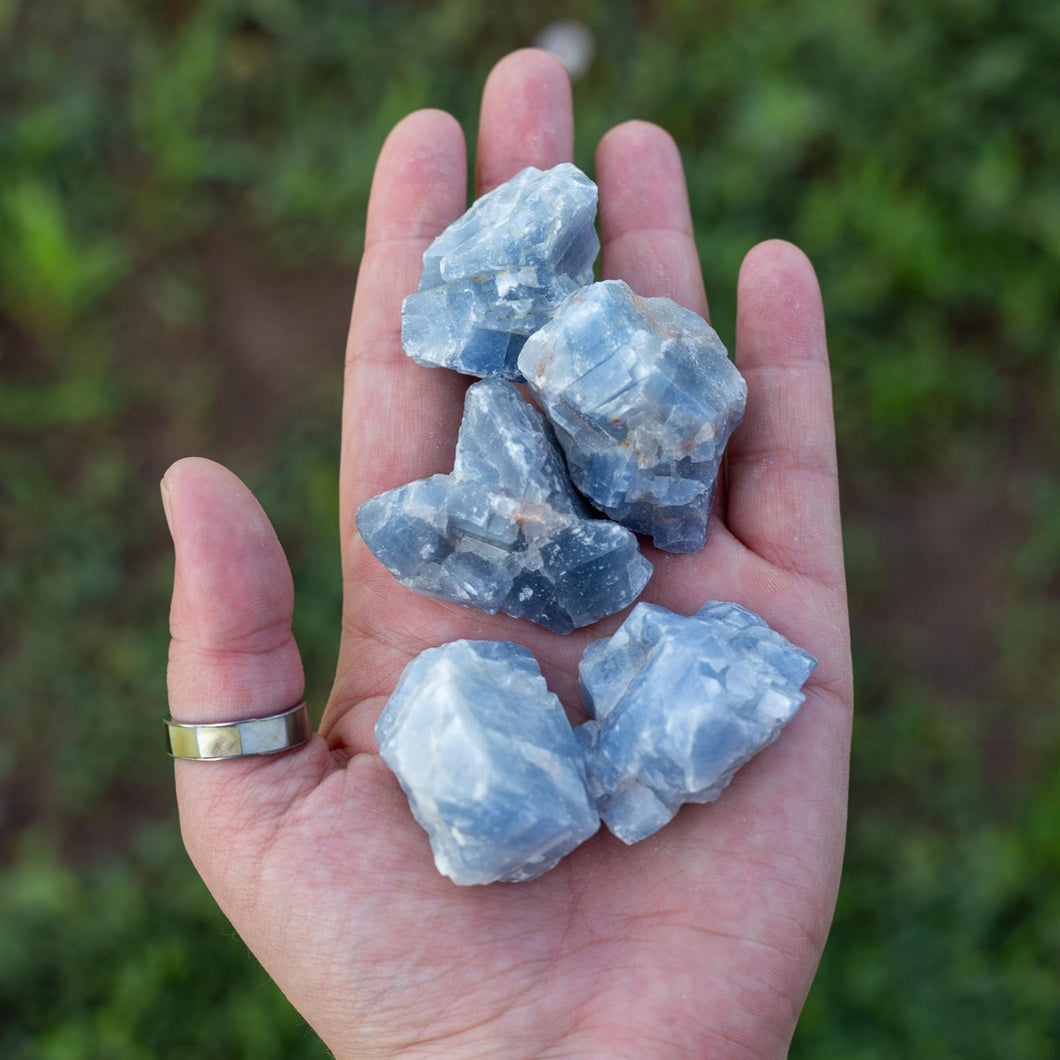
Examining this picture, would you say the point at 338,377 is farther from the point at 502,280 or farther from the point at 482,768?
the point at 482,768

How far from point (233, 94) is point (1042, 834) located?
128 inches

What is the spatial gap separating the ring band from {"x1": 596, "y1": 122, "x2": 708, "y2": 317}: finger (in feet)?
4.28

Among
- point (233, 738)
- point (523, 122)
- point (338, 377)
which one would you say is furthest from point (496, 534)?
point (338, 377)

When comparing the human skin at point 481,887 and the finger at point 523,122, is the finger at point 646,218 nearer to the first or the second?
the finger at point 523,122

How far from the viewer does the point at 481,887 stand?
6.27 feet

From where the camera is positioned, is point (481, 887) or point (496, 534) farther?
point (496, 534)

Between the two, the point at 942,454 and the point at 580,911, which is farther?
the point at 942,454

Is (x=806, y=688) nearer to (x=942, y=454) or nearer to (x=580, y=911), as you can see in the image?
(x=580, y=911)

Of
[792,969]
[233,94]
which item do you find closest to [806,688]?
[792,969]

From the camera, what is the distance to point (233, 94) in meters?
3.58

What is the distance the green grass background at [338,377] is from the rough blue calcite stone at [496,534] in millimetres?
1037

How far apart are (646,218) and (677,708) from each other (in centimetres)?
124

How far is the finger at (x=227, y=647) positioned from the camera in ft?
6.11

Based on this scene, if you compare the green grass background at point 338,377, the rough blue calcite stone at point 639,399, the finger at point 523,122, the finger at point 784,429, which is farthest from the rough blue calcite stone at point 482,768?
the finger at point 523,122
